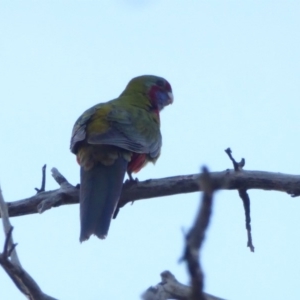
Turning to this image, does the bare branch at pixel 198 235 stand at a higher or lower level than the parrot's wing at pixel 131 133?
lower

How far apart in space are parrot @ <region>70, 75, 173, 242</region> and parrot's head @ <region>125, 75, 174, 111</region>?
678 mm

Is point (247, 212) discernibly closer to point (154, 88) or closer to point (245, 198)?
point (245, 198)

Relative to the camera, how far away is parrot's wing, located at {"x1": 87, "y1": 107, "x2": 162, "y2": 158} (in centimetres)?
536

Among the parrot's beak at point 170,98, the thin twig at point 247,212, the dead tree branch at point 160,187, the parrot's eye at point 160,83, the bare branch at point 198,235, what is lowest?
the bare branch at point 198,235

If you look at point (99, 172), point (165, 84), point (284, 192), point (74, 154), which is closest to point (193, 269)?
point (284, 192)

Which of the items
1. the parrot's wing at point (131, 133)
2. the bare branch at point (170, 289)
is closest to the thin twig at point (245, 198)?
the parrot's wing at point (131, 133)

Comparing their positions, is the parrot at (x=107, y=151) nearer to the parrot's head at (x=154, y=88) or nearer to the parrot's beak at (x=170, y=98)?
the parrot's head at (x=154, y=88)

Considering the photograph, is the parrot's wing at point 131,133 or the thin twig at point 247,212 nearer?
the thin twig at point 247,212

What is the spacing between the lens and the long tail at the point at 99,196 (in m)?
Answer: 4.68

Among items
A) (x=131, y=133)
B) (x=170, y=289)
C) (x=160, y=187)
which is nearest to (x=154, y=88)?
(x=131, y=133)

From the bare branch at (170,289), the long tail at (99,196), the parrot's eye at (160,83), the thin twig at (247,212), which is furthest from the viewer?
the parrot's eye at (160,83)

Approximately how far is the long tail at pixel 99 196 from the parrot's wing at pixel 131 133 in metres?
0.25

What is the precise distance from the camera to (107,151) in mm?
5336

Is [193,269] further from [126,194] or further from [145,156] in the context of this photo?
[145,156]
